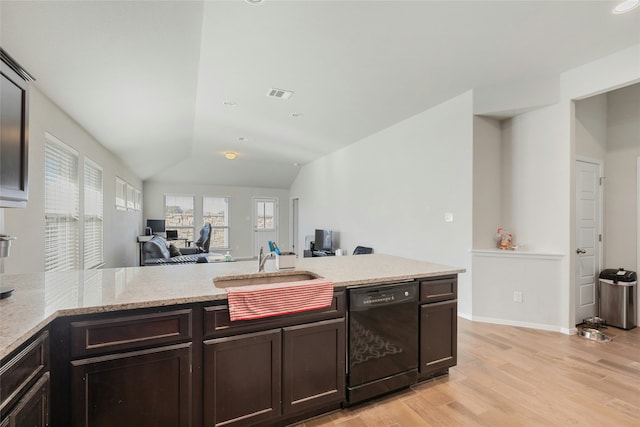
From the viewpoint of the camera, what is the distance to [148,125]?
4395mm

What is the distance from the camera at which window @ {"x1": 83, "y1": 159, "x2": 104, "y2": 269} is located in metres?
4.02

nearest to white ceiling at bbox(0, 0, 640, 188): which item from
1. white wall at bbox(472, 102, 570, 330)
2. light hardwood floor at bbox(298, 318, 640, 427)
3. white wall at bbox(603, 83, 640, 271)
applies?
white wall at bbox(472, 102, 570, 330)

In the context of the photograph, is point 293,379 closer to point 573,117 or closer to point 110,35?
point 110,35

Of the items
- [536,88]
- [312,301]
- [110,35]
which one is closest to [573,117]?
[536,88]

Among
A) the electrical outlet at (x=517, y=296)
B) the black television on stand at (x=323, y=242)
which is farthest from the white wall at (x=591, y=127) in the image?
the black television on stand at (x=323, y=242)

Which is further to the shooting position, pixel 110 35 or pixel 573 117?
pixel 573 117

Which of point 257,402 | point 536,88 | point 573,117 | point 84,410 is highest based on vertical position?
point 536,88

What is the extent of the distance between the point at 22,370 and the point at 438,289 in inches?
92.6

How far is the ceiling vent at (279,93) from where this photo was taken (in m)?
3.82

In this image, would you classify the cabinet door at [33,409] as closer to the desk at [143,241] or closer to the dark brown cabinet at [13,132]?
the dark brown cabinet at [13,132]

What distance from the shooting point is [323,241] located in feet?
24.5

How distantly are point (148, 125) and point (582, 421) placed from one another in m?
5.50

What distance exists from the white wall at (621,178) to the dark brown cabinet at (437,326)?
3.08m

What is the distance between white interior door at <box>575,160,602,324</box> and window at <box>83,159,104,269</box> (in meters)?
6.18
